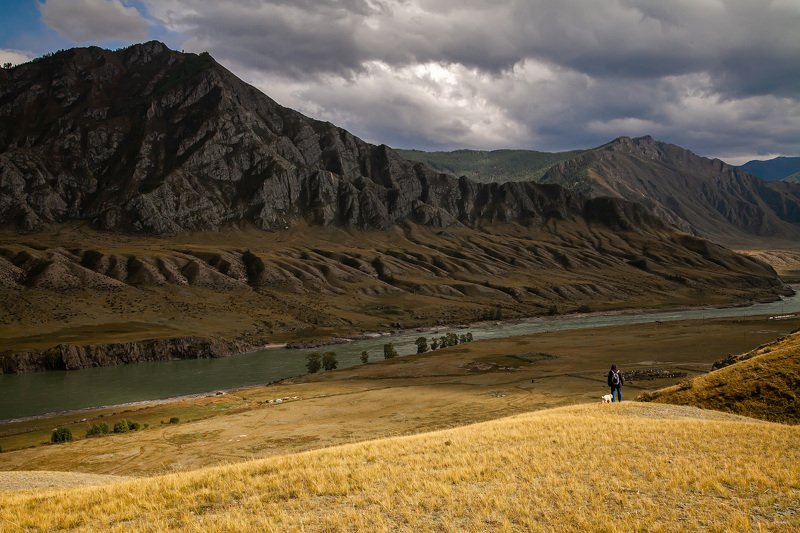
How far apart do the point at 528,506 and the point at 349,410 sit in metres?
57.8

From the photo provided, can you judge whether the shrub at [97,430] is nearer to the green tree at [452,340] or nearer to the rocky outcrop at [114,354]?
the rocky outcrop at [114,354]

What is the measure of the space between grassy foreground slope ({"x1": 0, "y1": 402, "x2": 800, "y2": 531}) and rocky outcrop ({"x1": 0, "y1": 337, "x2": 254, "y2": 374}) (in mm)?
125855

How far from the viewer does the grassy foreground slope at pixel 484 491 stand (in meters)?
14.9

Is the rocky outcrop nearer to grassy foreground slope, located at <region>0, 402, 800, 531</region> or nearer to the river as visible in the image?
the river

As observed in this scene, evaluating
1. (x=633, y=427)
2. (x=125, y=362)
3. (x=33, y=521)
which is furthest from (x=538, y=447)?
(x=125, y=362)

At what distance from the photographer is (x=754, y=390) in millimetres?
37062

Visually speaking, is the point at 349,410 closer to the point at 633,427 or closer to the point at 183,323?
the point at 633,427

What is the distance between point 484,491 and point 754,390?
97.1 feet

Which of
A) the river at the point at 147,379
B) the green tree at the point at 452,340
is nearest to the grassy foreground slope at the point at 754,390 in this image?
the river at the point at 147,379

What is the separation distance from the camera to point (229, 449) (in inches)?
2103

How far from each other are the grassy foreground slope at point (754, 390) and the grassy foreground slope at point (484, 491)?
10.9 meters

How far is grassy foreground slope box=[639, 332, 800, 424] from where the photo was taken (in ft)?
113

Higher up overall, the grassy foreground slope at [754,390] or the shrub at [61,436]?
the grassy foreground slope at [754,390]

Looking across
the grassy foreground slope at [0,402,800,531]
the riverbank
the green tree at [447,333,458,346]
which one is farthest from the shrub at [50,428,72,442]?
the green tree at [447,333,458,346]
